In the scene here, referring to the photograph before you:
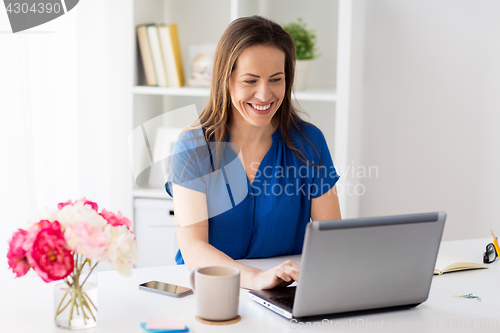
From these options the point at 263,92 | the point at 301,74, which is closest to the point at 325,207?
the point at 263,92

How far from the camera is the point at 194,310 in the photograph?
42.0 inches

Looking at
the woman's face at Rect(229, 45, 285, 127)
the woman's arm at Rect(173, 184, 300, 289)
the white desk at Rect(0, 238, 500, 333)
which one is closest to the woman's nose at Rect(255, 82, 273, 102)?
the woman's face at Rect(229, 45, 285, 127)

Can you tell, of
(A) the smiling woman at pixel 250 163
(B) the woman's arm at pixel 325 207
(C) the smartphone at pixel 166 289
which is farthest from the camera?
(B) the woman's arm at pixel 325 207

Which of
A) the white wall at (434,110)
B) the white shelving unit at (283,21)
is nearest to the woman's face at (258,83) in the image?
the white shelving unit at (283,21)

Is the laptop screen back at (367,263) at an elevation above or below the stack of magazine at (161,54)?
below

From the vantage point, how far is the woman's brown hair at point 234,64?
156 centimetres

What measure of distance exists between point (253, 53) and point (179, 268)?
65cm

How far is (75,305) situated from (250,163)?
803mm

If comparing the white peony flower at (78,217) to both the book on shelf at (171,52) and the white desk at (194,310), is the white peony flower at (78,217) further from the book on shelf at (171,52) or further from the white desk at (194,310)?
the book on shelf at (171,52)

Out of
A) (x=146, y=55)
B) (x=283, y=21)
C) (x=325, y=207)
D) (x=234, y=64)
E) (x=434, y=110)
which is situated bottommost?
(x=325, y=207)

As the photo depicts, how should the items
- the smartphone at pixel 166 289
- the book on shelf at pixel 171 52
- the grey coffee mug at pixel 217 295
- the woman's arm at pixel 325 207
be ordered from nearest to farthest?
the grey coffee mug at pixel 217 295 → the smartphone at pixel 166 289 → the woman's arm at pixel 325 207 → the book on shelf at pixel 171 52

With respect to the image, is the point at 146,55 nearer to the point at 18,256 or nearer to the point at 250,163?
the point at 250,163

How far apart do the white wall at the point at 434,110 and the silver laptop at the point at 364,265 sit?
1.66 m

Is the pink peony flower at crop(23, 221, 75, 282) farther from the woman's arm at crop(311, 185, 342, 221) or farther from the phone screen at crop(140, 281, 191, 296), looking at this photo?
the woman's arm at crop(311, 185, 342, 221)
